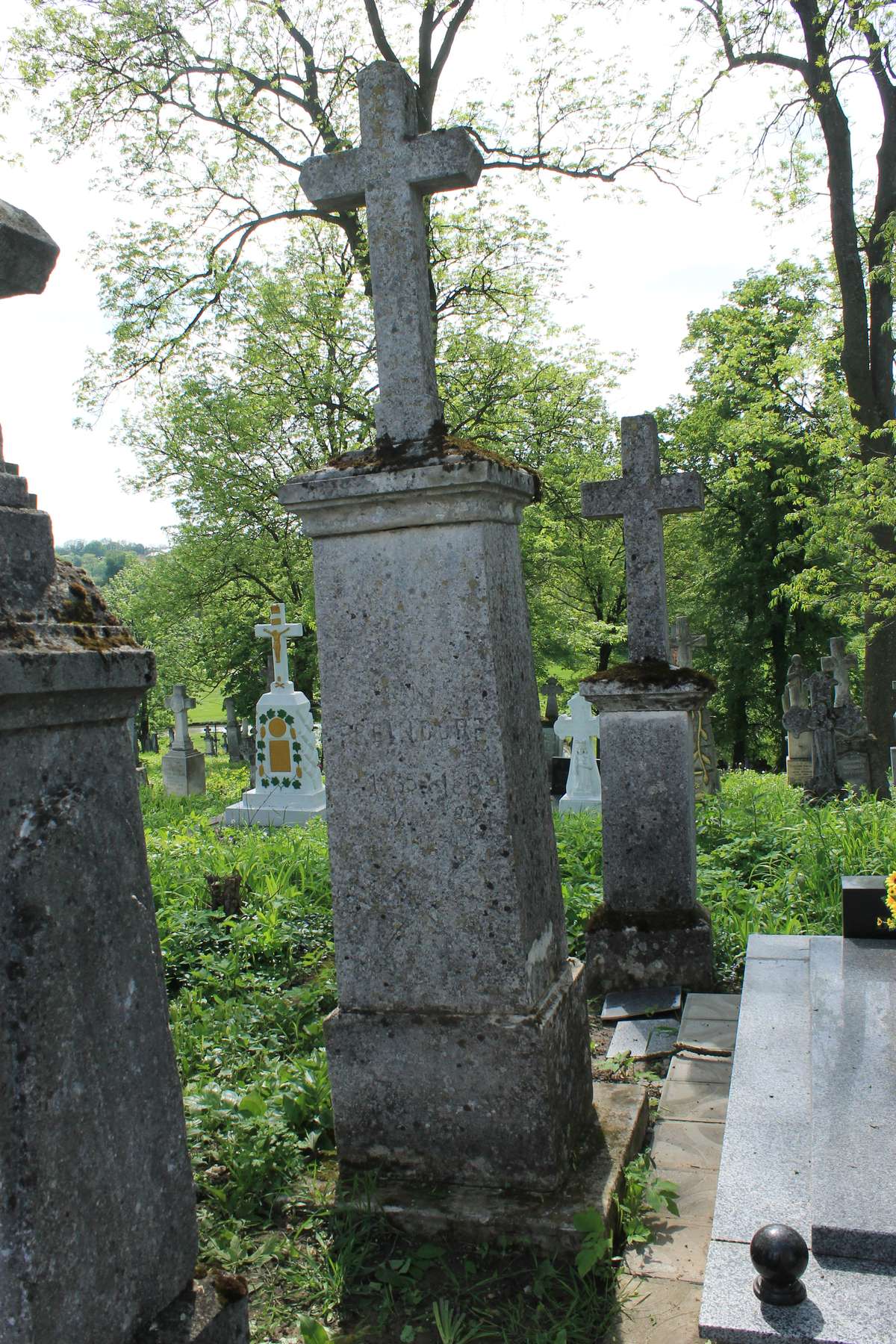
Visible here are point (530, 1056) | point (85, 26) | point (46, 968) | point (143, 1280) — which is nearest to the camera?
point (46, 968)

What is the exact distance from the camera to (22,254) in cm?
167

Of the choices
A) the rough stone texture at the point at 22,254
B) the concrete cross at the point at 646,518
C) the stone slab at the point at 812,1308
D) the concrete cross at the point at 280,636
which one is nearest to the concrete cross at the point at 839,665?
the concrete cross at the point at 280,636

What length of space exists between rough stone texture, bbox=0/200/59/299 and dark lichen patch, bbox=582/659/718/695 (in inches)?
155

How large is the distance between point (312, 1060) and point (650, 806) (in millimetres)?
2391

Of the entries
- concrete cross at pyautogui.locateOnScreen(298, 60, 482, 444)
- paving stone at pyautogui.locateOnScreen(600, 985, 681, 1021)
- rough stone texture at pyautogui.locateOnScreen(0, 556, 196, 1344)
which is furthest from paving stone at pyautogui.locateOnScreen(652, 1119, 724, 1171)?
concrete cross at pyautogui.locateOnScreen(298, 60, 482, 444)

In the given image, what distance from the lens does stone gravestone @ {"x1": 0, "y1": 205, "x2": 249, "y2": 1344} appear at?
1589mm

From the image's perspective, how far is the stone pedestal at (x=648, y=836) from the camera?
5.40m

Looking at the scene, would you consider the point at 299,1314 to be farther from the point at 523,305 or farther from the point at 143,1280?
the point at 523,305

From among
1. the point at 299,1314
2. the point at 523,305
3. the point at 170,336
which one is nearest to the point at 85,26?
the point at 170,336

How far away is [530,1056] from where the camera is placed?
10.0 ft

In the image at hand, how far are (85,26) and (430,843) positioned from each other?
58.6 feet

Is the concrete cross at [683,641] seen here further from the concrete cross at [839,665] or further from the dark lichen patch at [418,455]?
the dark lichen patch at [418,455]

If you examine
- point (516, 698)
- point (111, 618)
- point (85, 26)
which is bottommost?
point (516, 698)

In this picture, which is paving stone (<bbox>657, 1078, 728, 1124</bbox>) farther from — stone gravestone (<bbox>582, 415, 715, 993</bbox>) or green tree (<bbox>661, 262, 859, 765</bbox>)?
green tree (<bbox>661, 262, 859, 765</bbox>)
